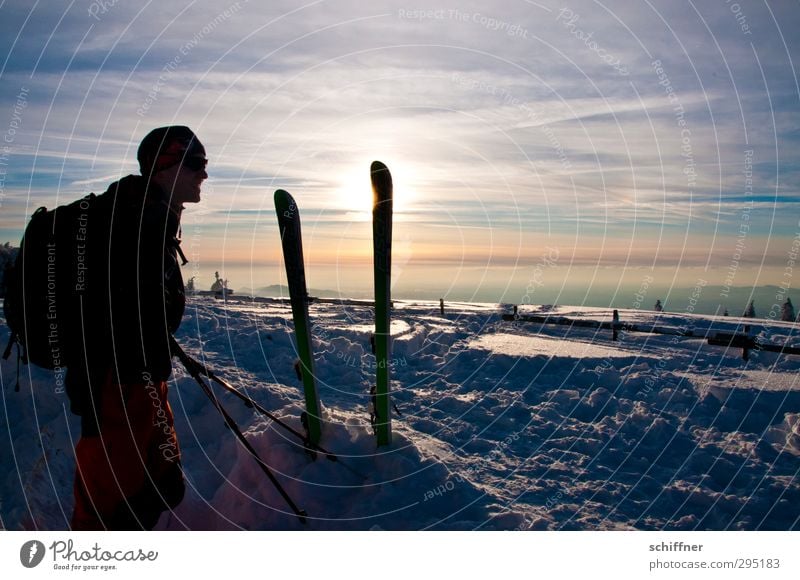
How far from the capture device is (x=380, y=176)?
645cm

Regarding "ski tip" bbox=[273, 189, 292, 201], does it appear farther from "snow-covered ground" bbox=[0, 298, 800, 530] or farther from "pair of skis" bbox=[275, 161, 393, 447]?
"snow-covered ground" bbox=[0, 298, 800, 530]

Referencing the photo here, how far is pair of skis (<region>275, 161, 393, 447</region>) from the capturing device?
655 cm

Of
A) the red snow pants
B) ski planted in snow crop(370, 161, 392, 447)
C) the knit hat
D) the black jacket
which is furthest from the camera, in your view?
ski planted in snow crop(370, 161, 392, 447)

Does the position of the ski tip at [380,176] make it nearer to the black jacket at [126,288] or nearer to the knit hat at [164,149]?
the knit hat at [164,149]

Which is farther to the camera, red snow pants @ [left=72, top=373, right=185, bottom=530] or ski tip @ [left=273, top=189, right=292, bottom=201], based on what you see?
ski tip @ [left=273, top=189, right=292, bottom=201]

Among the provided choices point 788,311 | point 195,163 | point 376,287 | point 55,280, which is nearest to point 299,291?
point 376,287

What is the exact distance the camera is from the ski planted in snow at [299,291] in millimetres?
6766

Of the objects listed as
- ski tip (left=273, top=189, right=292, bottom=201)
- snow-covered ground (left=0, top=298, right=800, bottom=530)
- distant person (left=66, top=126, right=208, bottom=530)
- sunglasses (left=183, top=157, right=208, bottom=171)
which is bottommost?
snow-covered ground (left=0, top=298, right=800, bottom=530)

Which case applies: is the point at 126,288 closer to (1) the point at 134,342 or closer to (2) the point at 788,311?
(1) the point at 134,342

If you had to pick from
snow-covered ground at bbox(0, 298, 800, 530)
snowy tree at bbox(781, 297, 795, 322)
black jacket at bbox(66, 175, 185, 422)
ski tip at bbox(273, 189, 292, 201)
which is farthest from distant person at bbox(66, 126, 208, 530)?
snowy tree at bbox(781, 297, 795, 322)

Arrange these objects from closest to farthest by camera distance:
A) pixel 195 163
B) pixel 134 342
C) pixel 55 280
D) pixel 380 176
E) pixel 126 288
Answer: pixel 55 280, pixel 126 288, pixel 134 342, pixel 195 163, pixel 380 176

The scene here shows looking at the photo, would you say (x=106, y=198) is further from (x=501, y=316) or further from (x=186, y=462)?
(x=501, y=316)

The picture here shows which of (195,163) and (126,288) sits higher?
(195,163)

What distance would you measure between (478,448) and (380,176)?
3637mm
